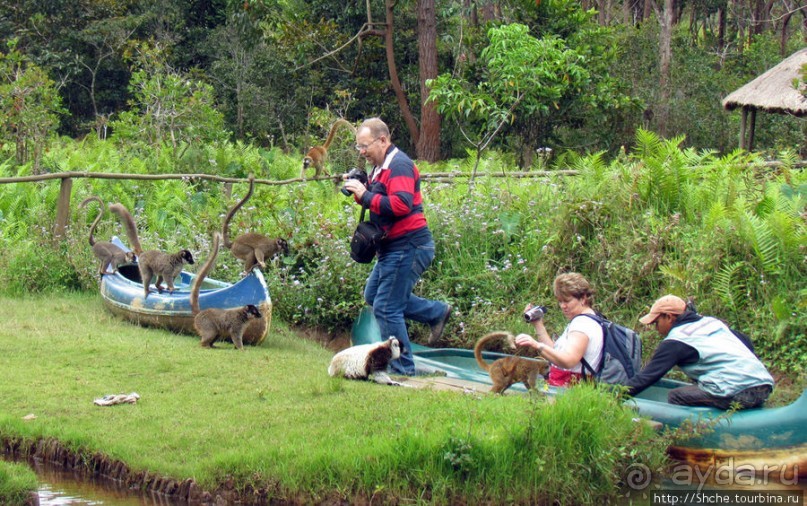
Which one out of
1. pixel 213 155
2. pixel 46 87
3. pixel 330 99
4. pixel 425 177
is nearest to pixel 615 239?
pixel 425 177

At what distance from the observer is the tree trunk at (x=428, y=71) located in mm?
23391

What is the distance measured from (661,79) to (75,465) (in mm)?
22730

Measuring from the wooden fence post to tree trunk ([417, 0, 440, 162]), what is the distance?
11844mm

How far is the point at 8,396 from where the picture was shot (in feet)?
24.9

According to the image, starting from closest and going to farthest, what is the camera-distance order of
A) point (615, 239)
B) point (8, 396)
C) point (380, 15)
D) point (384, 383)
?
point (8, 396) → point (384, 383) → point (615, 239) → point (380, 15)

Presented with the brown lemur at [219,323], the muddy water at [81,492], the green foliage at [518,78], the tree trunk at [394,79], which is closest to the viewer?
the muddy water at [81,492]

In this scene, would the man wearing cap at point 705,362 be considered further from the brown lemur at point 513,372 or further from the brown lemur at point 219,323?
the brown lemur at point 219,323

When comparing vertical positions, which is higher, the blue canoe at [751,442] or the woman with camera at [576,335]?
the woman with camera at [576,335]

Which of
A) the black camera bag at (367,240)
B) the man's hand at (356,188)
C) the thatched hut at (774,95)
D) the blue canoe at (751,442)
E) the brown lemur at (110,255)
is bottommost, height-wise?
the blue canoe at (751,442)

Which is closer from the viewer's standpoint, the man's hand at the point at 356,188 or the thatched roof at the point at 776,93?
the man's hand at the point at 356,188

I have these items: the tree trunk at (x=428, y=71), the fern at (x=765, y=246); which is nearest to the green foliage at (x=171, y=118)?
the tree trunk at (x=428, y=71)

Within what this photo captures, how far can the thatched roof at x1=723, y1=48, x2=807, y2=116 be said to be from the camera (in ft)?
66.9

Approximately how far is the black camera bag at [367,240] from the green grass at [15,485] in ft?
10.8

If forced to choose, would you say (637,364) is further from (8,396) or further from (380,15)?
(380,15)
